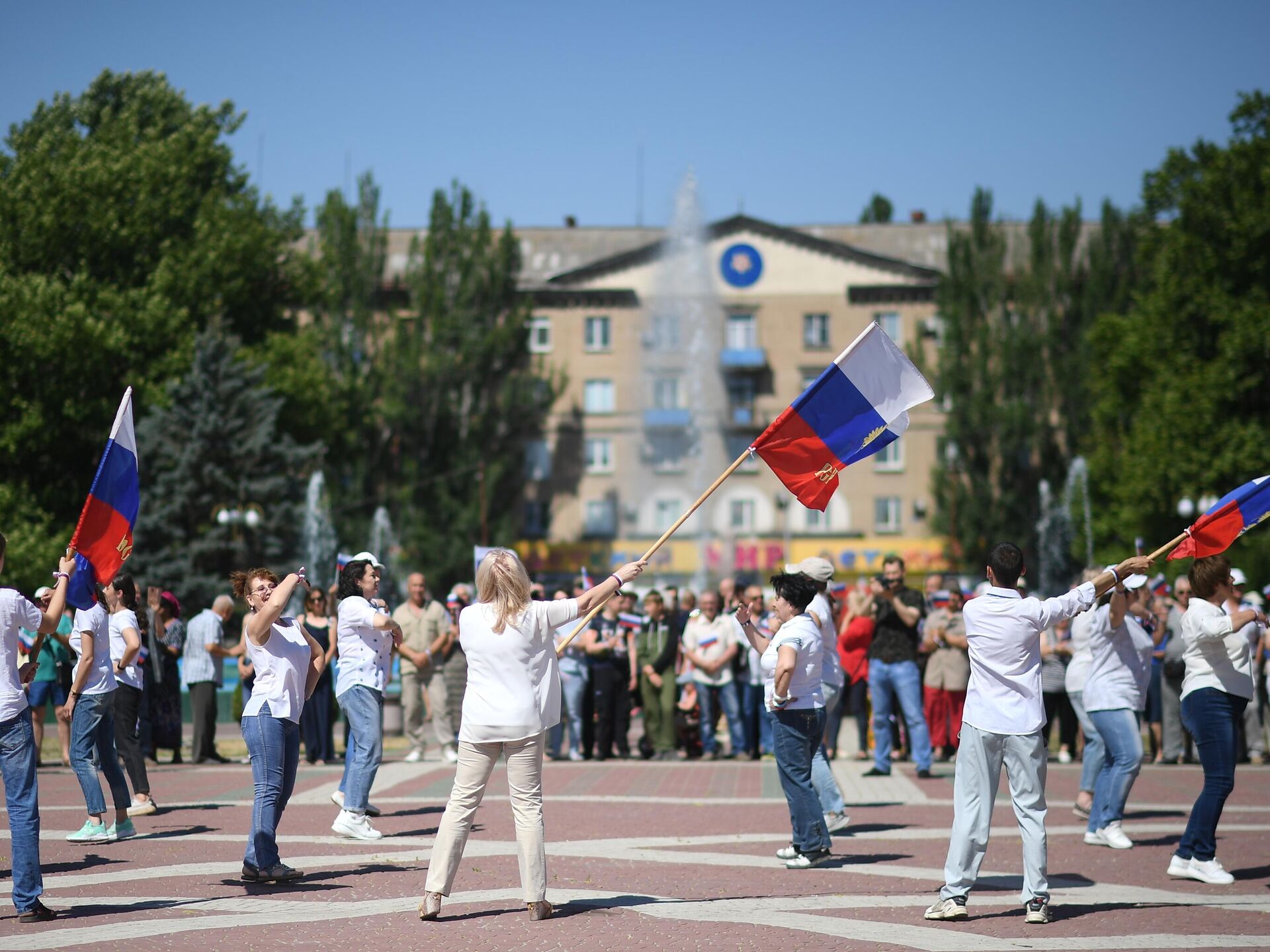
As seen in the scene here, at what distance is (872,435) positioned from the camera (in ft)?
31.9

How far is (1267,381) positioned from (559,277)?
114 feet

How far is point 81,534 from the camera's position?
9.38 m

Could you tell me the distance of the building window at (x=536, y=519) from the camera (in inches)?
2650

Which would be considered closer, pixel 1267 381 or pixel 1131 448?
pixel 1267 381

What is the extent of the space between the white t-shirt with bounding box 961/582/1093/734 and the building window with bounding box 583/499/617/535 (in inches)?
2305

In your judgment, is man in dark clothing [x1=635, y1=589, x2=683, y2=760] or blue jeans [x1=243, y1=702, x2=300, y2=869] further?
man in dark clothing [x1=635, y1=589, x2=683, y2=760]

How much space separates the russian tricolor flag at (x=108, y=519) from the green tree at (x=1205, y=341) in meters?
31.5

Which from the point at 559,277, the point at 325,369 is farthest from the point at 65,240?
the point at 559,277

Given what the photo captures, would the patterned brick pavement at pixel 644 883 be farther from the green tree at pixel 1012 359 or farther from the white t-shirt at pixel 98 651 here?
the green tree at pixel 1012 359

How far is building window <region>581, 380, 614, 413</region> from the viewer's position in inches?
2677

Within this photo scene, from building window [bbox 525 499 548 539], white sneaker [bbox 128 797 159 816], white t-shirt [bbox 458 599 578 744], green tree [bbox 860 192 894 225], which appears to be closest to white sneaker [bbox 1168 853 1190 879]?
white t-shirt [bbox 458 599 578 744]

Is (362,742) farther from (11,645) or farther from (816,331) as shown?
(816,331)

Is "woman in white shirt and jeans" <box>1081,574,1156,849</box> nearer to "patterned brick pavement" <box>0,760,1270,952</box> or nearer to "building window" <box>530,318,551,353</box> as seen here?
"patterned brick pavement" <box>0,760,1270,952</box>

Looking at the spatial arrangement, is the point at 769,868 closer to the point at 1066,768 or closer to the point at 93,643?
the point at 93,643
